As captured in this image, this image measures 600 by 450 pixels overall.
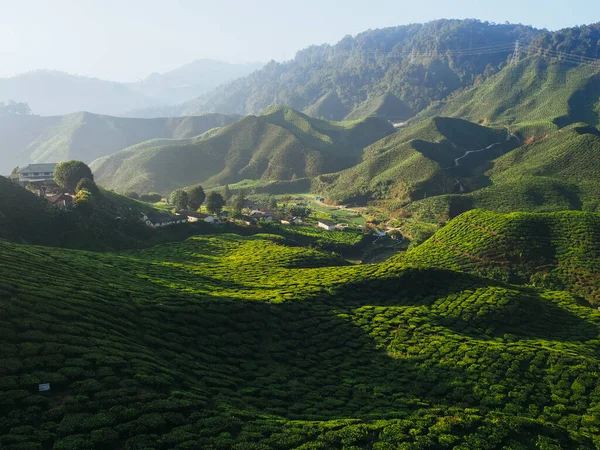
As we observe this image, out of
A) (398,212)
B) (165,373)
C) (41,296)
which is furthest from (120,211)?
(398,212)

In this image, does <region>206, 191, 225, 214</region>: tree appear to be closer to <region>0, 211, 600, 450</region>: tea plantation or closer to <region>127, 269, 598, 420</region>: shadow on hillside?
<region>0, 211, 600, 450</region>: tea plantation

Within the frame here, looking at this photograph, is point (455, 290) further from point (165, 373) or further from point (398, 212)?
point (398, 212)

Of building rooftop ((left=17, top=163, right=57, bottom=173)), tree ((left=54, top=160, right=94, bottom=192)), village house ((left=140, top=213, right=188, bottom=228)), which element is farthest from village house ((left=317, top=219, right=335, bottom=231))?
building rooftop ((left=17, top=163, right=57, bottom=173))

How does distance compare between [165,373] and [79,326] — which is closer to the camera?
[165,373]

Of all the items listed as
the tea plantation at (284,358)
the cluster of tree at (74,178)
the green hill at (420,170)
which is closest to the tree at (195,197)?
the cluster of tree at (74,178)

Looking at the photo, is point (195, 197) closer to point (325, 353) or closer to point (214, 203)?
point (214, 203)

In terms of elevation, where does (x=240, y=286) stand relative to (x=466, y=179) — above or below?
below
